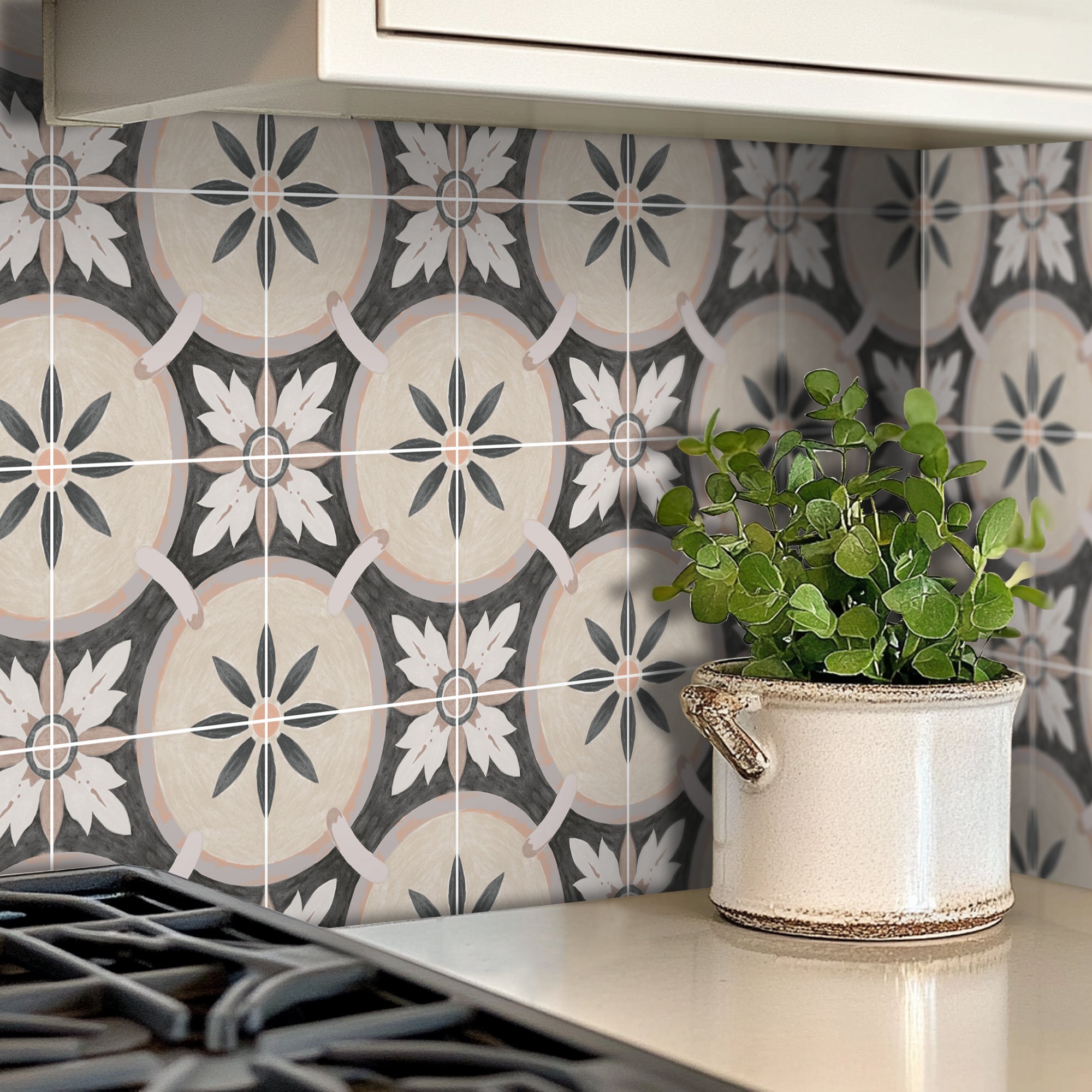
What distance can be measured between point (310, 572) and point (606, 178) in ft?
1.30

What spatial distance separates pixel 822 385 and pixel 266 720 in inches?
19.8

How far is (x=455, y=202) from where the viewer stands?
1.30 metres

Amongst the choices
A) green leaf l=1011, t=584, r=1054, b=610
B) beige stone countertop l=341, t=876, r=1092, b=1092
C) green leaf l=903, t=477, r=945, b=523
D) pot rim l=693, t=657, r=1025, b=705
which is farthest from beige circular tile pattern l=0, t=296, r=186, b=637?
green leaf l=1011, t=584, r=1054, b=610

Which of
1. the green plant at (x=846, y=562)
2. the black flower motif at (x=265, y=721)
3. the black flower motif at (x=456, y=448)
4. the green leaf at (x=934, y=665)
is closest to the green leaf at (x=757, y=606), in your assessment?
the green plant at (x=846, y=562)

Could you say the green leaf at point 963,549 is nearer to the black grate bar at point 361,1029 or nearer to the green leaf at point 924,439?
the green leaf at point 924,439

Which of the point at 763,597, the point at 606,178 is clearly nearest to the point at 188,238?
the point at 606,178

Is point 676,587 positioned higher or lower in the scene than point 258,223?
lower

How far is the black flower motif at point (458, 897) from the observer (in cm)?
132

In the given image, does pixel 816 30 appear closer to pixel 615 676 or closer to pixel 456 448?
pixel 456 448

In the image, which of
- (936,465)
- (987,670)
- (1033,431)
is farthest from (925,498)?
(1033,431)

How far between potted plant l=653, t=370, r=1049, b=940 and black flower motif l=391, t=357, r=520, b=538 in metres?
0.18

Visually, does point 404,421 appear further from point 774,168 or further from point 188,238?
point 774,168

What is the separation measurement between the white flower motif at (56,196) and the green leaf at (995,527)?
629 millimetres

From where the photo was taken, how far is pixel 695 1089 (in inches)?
29.5
